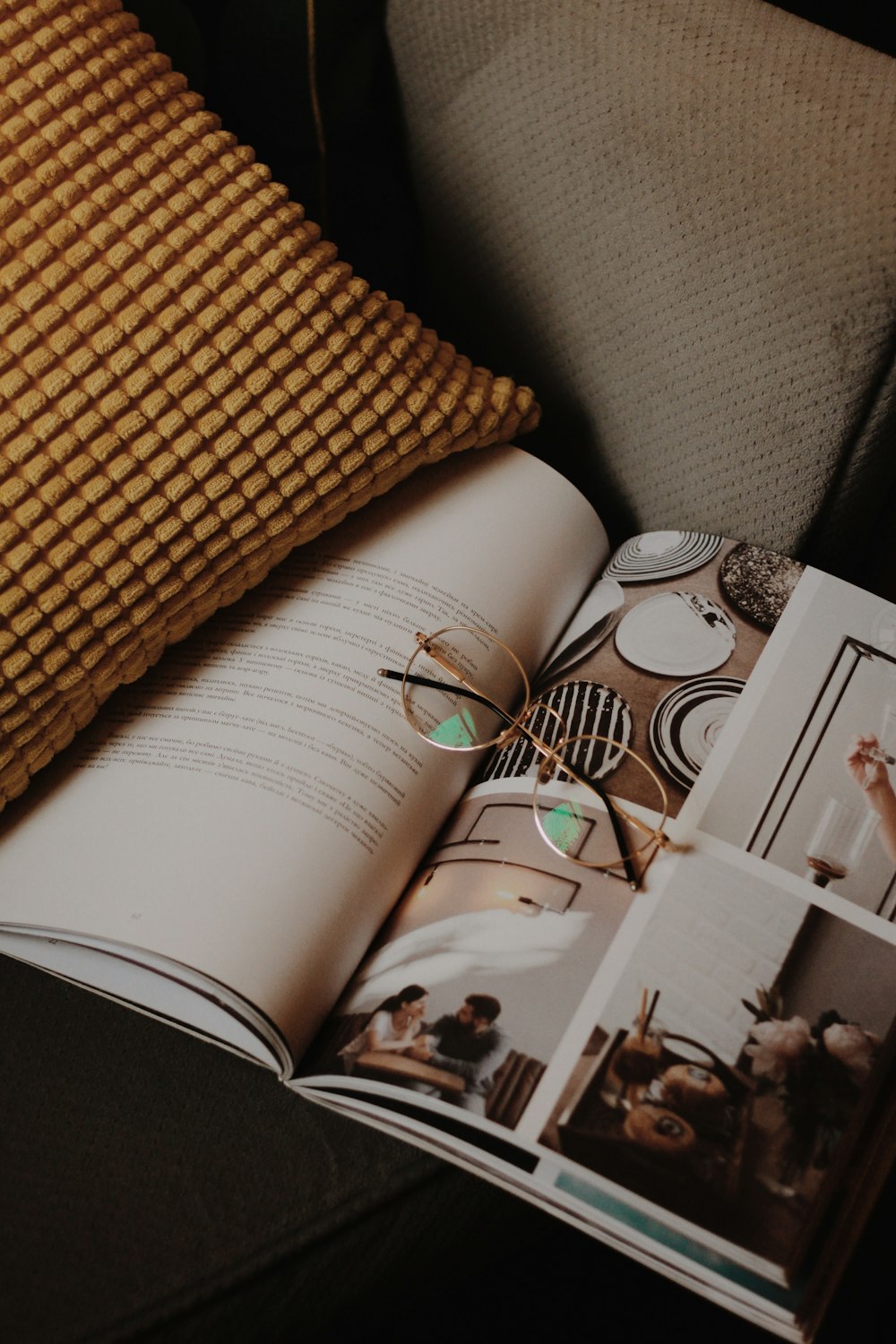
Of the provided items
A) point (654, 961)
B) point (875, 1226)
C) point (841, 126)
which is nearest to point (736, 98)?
point (841, 126)

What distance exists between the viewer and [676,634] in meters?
0.50

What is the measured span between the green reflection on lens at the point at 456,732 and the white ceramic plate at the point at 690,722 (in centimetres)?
10

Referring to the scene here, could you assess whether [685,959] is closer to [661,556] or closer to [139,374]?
[661,556]

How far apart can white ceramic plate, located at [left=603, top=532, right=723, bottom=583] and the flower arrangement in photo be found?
0.25 m

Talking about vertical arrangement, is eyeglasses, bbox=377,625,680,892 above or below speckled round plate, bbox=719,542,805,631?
below

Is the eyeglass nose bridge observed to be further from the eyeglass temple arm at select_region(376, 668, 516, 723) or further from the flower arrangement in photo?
the flower arrangement in photo

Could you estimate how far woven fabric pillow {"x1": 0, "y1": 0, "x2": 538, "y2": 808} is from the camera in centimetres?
42

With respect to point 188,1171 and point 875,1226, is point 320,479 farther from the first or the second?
point 875,1226

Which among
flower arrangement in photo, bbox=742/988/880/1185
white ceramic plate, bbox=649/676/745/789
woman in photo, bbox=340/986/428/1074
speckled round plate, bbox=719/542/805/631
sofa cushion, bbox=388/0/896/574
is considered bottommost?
woman in photo, bbox=340/986/428/1074

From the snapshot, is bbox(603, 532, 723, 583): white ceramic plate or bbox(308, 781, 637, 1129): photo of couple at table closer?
bbox(308, 781, 637, 1129): photo of couple at table

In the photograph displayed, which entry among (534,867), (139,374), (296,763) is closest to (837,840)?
(534,867)

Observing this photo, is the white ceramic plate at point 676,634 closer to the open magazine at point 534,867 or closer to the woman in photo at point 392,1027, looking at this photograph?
the open magazine at point 534,867

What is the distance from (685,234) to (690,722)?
0.27 meters

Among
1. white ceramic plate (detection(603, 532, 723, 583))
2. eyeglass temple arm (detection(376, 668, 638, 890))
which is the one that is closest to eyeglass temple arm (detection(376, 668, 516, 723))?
eyeglass temple arm (detection(376, 668, 638, 890))
